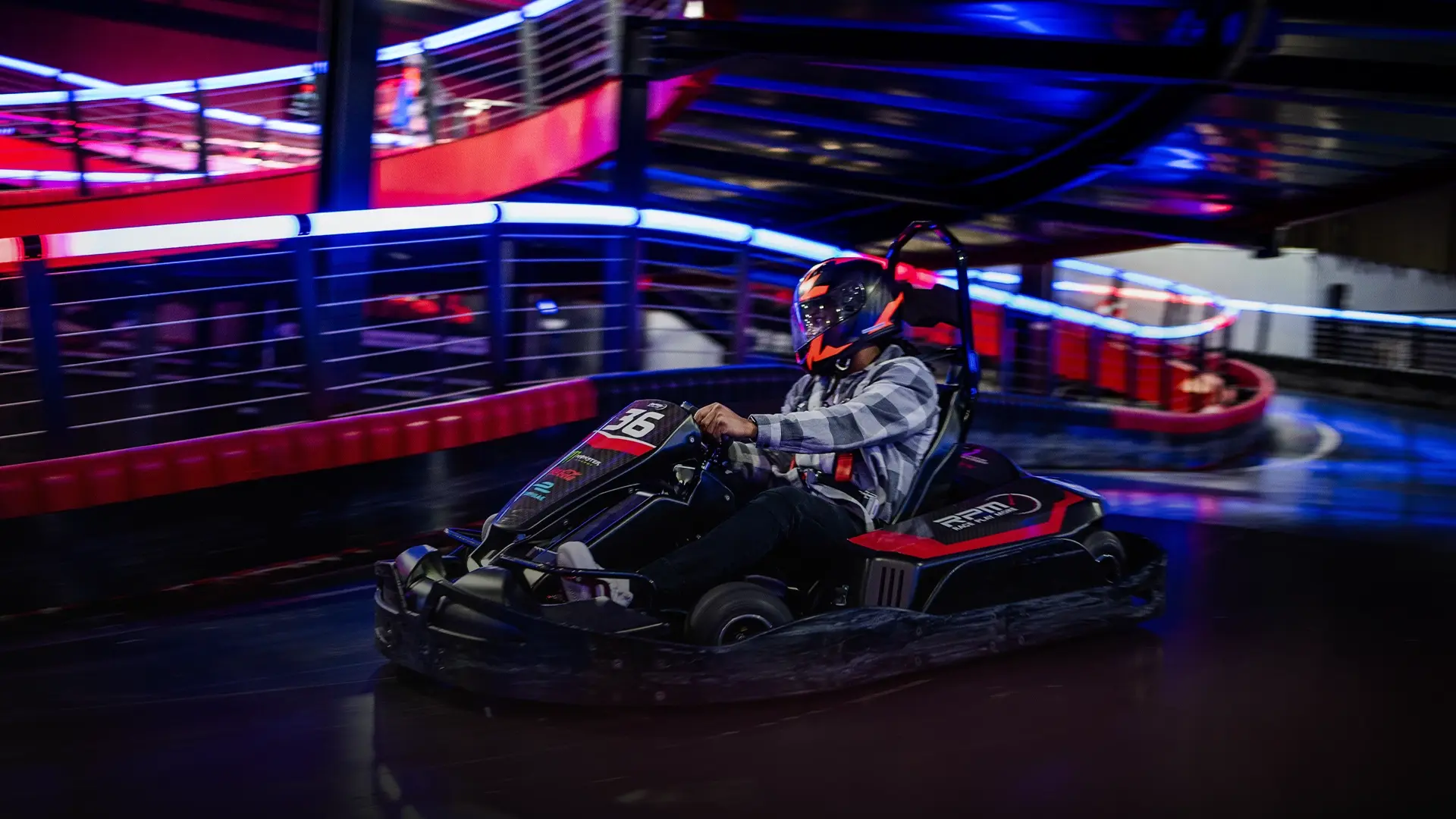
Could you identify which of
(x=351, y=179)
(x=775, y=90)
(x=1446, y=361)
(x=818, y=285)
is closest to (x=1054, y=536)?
(x=818, y=285)

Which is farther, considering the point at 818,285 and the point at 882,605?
the point at 818,285

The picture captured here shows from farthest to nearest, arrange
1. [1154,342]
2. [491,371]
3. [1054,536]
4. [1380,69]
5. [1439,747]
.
→ [1154,342], [1380,69], [491,371], [1054,536], [1439,747]

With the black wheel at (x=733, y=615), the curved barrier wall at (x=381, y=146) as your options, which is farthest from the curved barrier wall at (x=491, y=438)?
the curved barrier wall at (x=381, y=146)

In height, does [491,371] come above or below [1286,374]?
above

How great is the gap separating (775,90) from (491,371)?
188 inches

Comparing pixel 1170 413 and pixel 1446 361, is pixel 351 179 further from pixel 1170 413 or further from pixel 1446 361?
pixel 1446 361

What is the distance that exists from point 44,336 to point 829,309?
2279mm

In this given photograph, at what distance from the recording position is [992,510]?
10.8 ft

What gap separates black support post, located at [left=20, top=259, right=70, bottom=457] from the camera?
3529 mm

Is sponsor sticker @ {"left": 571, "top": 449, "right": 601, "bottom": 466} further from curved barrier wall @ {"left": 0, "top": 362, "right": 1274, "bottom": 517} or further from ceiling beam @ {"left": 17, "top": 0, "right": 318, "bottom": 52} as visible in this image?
ceiling beam @ {"left": 17, "top": 0, "right": 318, "bottom": 52}

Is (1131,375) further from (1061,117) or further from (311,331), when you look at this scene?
(311,331)

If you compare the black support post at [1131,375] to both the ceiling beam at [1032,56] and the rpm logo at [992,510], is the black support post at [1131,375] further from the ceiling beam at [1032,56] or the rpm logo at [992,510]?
the rpm logo at [992,510]

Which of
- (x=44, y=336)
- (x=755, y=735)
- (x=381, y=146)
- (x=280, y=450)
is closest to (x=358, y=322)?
(x=280, y=450)

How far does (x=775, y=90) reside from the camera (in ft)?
29.4
